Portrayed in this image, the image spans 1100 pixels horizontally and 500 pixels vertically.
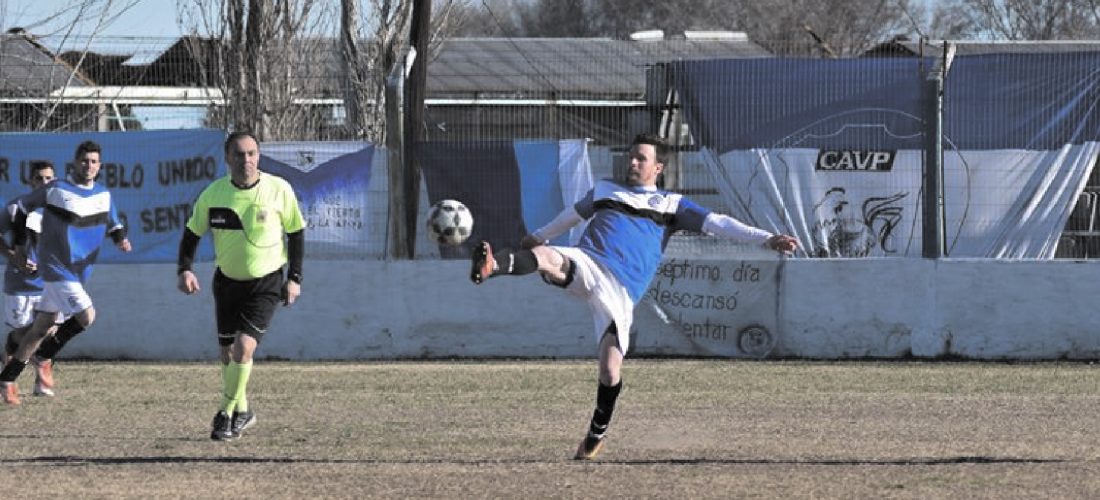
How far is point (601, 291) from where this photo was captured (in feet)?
35.4

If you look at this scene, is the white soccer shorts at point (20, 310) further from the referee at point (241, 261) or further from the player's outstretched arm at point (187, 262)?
the referee at point (241, 261)

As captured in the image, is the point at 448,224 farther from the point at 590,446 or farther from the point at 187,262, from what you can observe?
the point at 590,446

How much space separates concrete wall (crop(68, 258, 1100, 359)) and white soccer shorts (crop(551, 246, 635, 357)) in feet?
25.4

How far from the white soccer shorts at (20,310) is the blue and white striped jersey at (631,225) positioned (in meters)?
7.32

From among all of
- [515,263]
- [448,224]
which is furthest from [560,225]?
[448,224]

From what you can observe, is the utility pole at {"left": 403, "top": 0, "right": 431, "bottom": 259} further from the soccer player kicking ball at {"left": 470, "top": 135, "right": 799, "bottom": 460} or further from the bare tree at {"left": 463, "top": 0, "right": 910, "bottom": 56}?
the bare tree at {"left": 463, "top": 0, "right": 910, "bottom": 56}

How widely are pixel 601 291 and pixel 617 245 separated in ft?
0.99

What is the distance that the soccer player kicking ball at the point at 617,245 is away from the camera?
1076cm

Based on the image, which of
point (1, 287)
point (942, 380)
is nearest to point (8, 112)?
point (1, 287)

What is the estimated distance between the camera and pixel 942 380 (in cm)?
1614

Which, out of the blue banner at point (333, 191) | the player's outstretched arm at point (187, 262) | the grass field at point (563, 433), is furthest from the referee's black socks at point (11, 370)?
the blue banner at point (333, 191)

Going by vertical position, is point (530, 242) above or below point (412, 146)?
above

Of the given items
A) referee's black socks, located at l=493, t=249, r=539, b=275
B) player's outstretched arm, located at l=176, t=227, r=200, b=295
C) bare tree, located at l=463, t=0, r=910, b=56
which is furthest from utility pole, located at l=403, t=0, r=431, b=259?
bare tree, located at l=463, t=0, r=910, b=56

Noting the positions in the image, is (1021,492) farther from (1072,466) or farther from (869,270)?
(869,270)
